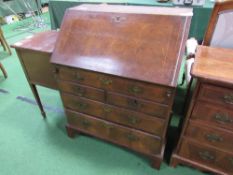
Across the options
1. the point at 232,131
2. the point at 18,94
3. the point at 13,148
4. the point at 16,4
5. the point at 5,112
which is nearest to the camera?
the point at 232,131

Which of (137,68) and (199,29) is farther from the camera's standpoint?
(199,29)

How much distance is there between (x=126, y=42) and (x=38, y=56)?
698 millimetres

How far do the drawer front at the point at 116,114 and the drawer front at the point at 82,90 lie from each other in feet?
0.14

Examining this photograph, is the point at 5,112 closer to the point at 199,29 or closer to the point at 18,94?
the point at 18,94

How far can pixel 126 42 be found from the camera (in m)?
1.04

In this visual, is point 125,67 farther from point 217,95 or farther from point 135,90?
point 217,95

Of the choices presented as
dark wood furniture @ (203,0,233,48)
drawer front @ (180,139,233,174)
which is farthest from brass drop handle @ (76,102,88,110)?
dark wood furniture @ (203,0,233,48)

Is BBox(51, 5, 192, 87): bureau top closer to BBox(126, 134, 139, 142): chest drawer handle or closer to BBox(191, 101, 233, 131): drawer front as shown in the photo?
BBox(191, 101, 233, 131): drawer front

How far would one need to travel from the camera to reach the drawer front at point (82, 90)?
1.17m

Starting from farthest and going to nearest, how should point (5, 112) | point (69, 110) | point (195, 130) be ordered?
point (5, 112) < point (69, 110) < point (195, 130)

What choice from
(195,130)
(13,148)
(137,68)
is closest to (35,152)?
(13,148)

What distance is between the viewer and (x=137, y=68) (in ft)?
3.20

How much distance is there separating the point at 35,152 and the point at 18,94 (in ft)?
3.16

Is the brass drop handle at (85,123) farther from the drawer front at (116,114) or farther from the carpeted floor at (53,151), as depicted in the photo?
the carpeted floor at (53,151)
